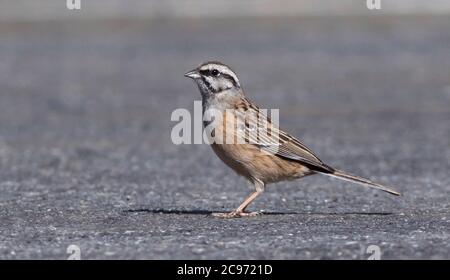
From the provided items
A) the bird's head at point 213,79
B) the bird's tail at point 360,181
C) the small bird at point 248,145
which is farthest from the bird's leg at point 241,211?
the bird's head at point 213,79

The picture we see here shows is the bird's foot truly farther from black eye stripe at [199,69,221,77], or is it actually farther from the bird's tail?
black eye stripe at [199,69,221,77]

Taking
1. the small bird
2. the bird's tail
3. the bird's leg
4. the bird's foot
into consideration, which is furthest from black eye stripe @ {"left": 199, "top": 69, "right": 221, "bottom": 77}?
the bird's tail

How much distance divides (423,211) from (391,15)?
2756 centimetres

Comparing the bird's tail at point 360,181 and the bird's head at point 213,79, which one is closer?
the bird's tail at point 360,181

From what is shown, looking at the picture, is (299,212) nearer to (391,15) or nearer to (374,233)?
(374,233)

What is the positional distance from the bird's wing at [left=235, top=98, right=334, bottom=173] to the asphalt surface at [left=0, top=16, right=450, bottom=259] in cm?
50

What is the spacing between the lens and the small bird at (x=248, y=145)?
32.6 ft

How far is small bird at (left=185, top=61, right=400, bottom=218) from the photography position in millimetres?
9930

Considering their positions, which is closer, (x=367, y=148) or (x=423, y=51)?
(x=367, y=148)

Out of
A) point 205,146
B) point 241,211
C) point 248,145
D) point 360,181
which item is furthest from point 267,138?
point 205,146

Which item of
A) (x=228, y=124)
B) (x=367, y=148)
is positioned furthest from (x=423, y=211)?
(x=367, y=148)

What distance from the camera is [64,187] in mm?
12469

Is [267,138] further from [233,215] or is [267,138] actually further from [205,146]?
[205,146]

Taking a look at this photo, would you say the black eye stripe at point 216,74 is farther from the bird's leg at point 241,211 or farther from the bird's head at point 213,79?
the bird's leg at point 241,211
